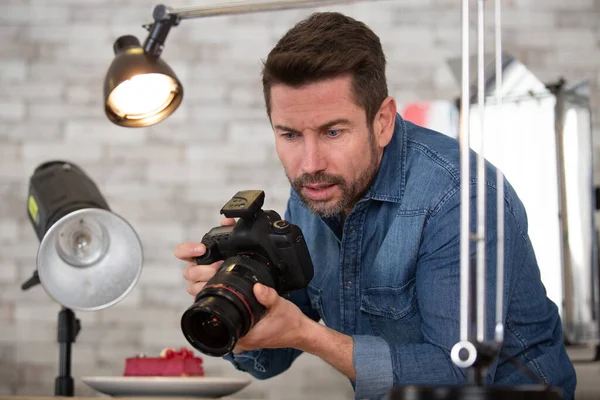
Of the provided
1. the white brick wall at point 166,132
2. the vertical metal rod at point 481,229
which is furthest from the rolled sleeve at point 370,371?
the white brick wall at point 166,132

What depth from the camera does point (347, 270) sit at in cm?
129

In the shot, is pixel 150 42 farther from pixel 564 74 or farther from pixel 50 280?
pixel 564 74

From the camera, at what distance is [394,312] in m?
1.23

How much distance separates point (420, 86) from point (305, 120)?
4.57 ft

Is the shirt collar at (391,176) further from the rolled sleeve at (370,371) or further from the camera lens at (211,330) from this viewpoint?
the camera lens at (211,330)

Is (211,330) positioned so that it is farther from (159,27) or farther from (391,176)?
(159,27)

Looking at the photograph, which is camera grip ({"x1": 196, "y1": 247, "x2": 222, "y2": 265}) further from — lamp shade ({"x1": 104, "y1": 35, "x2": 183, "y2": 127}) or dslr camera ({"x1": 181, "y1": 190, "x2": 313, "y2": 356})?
lamp shade ({"x1": 104, "y1": 35, "x2": 183, "y2": 127})

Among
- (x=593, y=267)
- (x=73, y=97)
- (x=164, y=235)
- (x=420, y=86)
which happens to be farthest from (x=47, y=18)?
(x=593, y=267)

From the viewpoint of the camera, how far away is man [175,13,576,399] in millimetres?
1073

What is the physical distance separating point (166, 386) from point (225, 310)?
0.38 m

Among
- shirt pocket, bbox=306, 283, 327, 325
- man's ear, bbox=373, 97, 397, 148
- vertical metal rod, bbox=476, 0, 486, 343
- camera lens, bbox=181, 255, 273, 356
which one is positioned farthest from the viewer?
shirt pocket, bbox=306, 283, 327, 325

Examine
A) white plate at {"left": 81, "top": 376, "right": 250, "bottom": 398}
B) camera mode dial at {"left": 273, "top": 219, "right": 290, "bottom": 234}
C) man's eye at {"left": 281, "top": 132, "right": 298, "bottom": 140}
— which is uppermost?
man's eye at {"left": 281, "top": 132, "right": 298, "bottom": 140}

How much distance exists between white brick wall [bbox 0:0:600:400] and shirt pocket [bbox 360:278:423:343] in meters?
1.19

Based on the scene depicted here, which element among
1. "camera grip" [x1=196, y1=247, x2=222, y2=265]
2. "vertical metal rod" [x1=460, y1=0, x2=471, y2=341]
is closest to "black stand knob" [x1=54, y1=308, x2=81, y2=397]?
"camera grip" [x1=196, y1=247, x2=222, y2=265]
